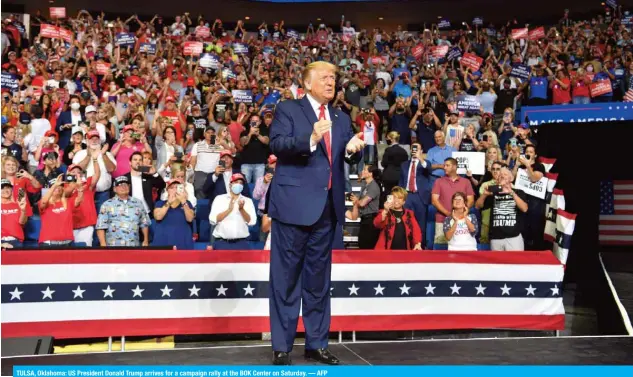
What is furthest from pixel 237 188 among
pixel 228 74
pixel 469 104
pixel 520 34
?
pixel 520 34

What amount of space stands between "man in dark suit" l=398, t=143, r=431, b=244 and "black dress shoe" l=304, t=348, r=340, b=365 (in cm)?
646

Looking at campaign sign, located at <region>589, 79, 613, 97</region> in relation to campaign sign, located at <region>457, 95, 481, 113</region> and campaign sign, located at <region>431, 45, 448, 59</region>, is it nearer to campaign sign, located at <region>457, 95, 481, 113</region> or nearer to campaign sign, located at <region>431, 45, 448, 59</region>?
campaign sign, located at <region>457, 95, 481, 113</region>

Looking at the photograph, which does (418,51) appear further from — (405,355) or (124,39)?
(405,355)

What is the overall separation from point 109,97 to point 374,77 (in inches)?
256

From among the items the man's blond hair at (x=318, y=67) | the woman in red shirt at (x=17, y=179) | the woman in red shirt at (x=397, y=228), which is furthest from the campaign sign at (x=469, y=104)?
the man's blond hair at (x=318, y=67)

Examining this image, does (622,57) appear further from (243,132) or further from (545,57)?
(243,132)

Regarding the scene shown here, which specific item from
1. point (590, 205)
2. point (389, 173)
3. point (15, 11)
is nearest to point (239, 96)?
point (389, 173)

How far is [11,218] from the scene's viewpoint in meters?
9.81

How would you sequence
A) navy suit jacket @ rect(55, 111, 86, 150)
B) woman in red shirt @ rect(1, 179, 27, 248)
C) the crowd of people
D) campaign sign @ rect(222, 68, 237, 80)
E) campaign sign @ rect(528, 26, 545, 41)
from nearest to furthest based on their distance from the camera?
1. woman in red shirt @ rect(1, 179, 27, 248)
2. the crowd of people
3. navy suit jacket @ rect(55, 111, 86, 150)
4. campaign sign @ rect(222, 68, 237, 80)
5. campaign sign @ rect(528, 26, 545, 41)

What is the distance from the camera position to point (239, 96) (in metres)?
15.5

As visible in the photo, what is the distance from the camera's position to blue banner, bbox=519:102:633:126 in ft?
→ 38.7

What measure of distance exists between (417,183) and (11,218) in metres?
5.36

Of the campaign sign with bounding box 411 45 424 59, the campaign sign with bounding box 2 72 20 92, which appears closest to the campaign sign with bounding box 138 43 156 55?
the campaign sign with bounding box 2 72 20 92

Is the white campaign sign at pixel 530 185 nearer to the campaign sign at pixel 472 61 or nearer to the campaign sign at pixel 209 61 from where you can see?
the campaign sign at pixel 472 61
